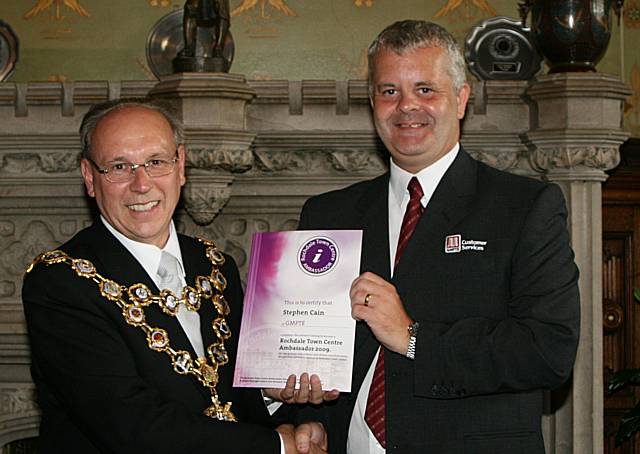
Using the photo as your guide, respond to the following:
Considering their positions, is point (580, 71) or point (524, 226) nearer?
point (524, 226)

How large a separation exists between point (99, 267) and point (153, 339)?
0.19 metres

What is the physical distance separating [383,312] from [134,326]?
0.52 m

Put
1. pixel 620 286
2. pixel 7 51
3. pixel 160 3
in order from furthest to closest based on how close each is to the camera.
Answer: pixel 160 3 < pixel 7 51 < pixel 620 286

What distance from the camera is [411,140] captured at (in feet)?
7.71

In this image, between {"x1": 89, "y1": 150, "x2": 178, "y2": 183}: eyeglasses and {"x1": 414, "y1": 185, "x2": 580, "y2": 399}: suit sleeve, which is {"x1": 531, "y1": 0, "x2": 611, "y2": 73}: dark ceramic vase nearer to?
{"x1": 414, "y1": 185, "x2": 580, "y2": 399}: suit sleeve

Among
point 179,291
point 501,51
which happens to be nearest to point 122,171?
point 179,291

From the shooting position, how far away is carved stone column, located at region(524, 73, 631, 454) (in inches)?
145

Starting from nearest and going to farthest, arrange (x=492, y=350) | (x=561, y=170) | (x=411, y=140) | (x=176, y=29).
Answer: (x=492, y=350) < (x=411, y=140) < (x=561, y=170) < (x=176, y=29)

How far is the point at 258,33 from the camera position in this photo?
5.24 meters

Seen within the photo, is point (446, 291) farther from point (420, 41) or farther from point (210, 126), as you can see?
point (210, 126)

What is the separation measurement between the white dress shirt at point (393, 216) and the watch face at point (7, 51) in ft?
9.79

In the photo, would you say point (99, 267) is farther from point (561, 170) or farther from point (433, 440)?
point (561, 170)

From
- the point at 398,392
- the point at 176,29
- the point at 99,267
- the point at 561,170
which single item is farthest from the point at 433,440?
the point at 176,29

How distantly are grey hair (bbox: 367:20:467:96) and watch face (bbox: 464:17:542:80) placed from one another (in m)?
2.29
